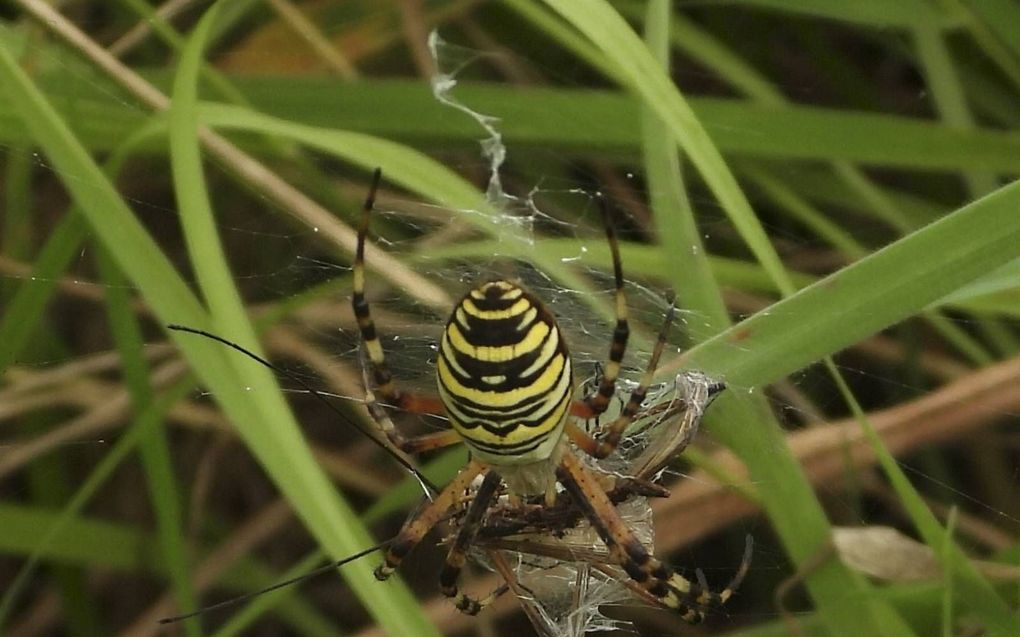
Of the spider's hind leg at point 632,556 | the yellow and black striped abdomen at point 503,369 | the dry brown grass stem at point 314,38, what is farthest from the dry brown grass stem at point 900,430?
the dry brown grass stem at point 314,38

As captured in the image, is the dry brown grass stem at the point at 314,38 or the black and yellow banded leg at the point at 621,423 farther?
the dry brown grass stem at the point at 314,38

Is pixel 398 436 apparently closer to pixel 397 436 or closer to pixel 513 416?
pixel 397 436

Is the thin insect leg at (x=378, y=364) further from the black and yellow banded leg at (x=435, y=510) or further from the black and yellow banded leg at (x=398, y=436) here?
the black and yellow banded leg at (x=435, y=510)

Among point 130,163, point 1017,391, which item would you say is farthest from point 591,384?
point 130,163

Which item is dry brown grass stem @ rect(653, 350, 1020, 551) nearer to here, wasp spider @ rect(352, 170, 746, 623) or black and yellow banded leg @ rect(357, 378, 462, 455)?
wasp spider @ rect(352, 170, 746, 623)

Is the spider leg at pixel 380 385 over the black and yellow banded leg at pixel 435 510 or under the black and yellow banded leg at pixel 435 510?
over

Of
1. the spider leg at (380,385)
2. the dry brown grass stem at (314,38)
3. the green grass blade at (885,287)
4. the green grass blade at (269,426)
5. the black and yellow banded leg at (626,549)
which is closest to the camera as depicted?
the green grass blade at (885,287)

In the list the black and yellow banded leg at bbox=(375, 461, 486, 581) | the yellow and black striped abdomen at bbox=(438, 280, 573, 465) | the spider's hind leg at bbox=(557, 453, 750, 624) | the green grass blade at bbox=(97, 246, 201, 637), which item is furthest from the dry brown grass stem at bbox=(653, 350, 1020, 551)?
the green grass blade at bbox=(97, 246, 201, 637)
